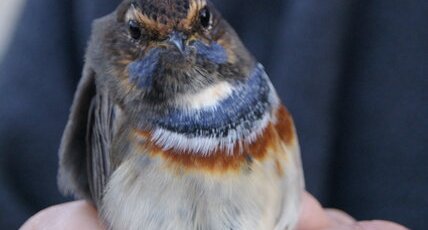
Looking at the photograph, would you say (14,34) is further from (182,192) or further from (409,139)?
(409,139)

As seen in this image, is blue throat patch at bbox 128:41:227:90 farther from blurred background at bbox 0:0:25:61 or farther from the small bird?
blurred background at bbox 0:0:25:61

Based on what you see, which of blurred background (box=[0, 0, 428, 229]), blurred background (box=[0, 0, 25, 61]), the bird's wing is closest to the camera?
the bird's wing

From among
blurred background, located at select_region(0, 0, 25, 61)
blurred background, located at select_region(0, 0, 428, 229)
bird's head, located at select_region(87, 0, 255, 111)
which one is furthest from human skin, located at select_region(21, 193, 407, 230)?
blurred background, located at select_region(0, 0, 25, 61)

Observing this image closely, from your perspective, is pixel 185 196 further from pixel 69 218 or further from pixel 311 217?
pixel 311 217

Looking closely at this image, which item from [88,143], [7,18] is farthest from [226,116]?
[7,18]

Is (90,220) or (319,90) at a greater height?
(319,90)

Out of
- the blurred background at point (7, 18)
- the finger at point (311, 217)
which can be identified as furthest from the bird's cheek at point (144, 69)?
the blurred background at point (7, 18)

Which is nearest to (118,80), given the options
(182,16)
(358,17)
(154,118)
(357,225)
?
(154,118)

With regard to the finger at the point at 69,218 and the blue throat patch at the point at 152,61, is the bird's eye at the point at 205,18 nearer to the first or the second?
the blue throat patch at the point at 152,61
